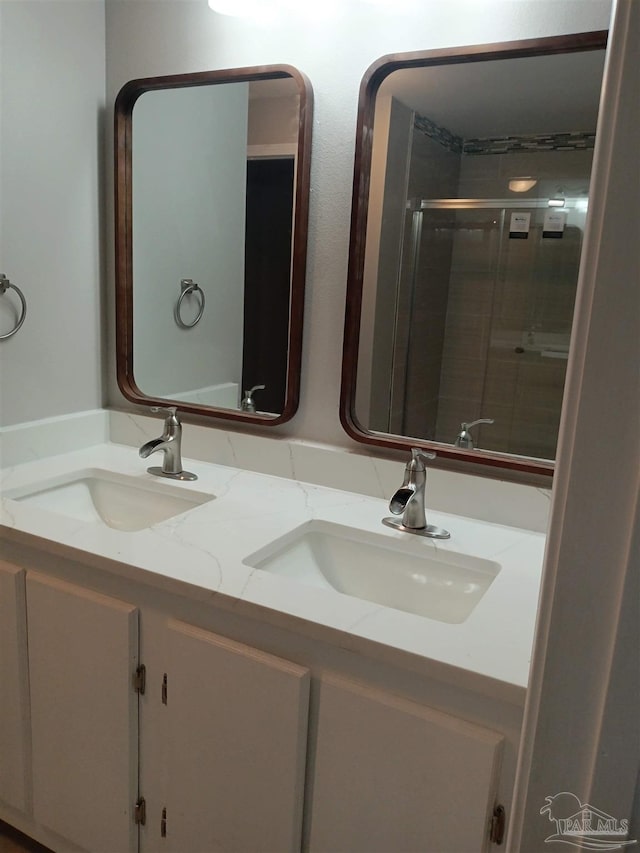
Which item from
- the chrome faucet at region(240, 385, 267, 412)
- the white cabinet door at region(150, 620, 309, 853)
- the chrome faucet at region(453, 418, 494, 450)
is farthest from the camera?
the chrome faucet at region(240, 385, 267, 412)

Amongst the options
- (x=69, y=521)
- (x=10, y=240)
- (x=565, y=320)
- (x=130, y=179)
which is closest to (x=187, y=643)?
(x=69, y=521)

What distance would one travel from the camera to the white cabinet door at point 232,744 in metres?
1.01

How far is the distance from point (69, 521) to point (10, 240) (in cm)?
74

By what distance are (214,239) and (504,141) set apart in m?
0.74

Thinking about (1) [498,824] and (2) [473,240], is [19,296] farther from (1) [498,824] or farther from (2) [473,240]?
(1) [498,824]

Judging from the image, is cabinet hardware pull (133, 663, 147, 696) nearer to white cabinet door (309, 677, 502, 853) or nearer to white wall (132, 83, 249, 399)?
white cabinet door (309, 677, 502, 853)

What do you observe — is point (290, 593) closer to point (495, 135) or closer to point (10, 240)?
point (495, 135)

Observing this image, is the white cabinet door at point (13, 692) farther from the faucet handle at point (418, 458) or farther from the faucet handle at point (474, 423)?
the faucet handle at point (474, 423)

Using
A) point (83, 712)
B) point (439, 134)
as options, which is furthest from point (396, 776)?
point (439, 134)

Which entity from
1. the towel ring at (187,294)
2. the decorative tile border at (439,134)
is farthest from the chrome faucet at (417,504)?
the towel ring at (187,294)

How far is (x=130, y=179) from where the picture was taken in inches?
68.4

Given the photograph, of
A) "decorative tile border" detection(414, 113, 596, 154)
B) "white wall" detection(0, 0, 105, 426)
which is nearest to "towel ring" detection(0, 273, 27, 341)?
"white wall" detection(0, 0, 105, 426)

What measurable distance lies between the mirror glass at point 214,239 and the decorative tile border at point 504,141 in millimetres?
292

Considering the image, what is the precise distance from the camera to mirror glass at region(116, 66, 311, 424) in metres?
1.52
